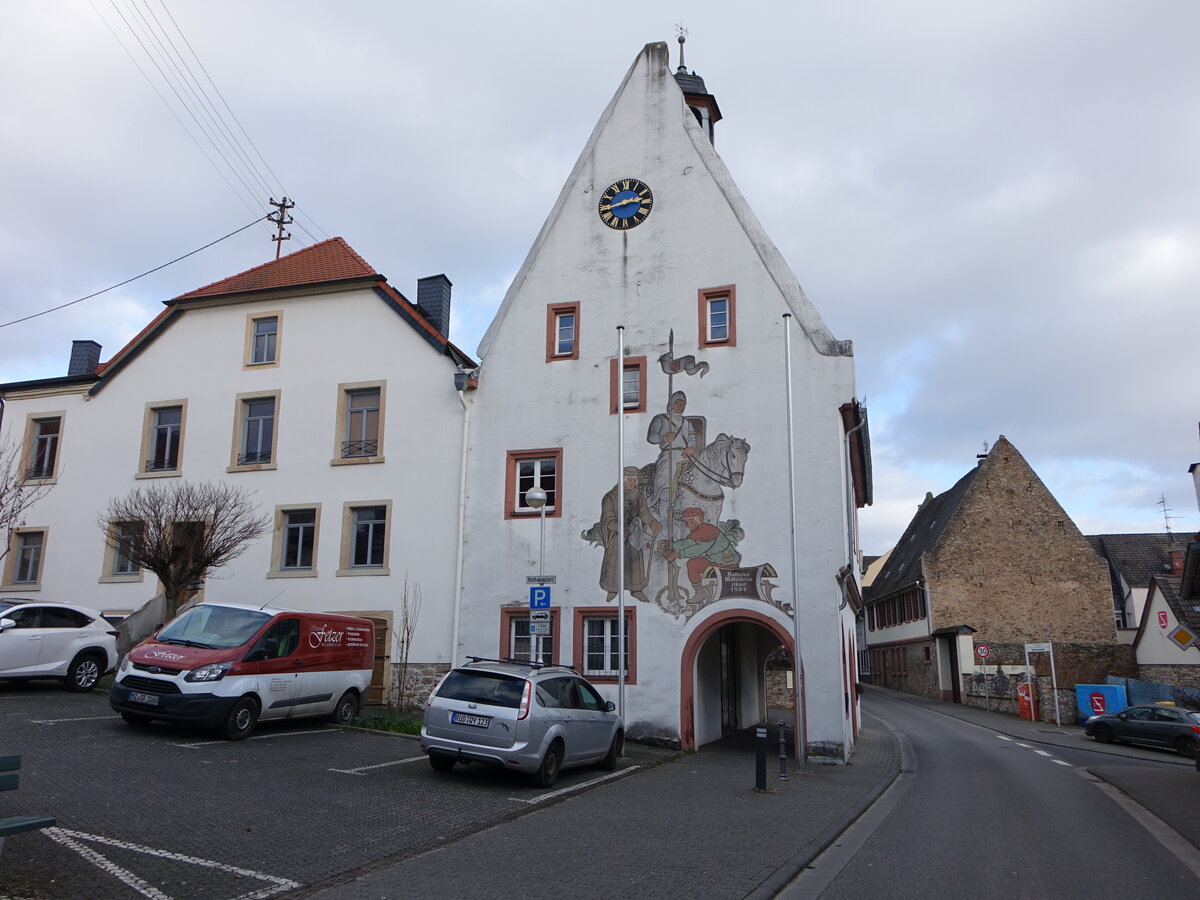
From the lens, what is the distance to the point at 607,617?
827 inches

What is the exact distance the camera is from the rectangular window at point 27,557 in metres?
26.3

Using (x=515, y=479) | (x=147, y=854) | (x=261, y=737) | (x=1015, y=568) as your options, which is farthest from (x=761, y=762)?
(x=1015, y=568)

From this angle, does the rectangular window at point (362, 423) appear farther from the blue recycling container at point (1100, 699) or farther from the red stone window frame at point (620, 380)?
the blue recycling container at point (1100, 699)

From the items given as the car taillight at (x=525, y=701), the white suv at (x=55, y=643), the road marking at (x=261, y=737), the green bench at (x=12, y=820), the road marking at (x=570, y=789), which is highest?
the white suv at (x=55, y=643)

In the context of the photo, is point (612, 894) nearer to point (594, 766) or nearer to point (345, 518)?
point (594, 766)

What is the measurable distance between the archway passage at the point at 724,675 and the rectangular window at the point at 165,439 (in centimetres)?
1483

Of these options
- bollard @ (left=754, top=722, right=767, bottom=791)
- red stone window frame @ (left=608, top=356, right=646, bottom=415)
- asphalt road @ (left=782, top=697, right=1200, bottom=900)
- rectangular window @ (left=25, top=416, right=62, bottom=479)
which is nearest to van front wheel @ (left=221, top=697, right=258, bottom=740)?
bollard @ (left=754, top=722, right=767, bottom=791)

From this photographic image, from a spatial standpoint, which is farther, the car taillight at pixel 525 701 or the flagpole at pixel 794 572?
the flagpole at pixel 794 572

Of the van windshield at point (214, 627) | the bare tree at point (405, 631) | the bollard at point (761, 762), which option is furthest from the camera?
the bare tree at point (405, 631)

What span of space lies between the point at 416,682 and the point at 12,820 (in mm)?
15918

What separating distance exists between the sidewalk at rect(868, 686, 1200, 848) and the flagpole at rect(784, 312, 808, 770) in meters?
5.43

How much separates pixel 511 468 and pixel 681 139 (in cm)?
885

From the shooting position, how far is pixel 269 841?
8.88 meters

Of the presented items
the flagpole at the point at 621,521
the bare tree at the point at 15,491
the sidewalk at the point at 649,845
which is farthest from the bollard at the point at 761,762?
the bare tree at the point at 15,491
